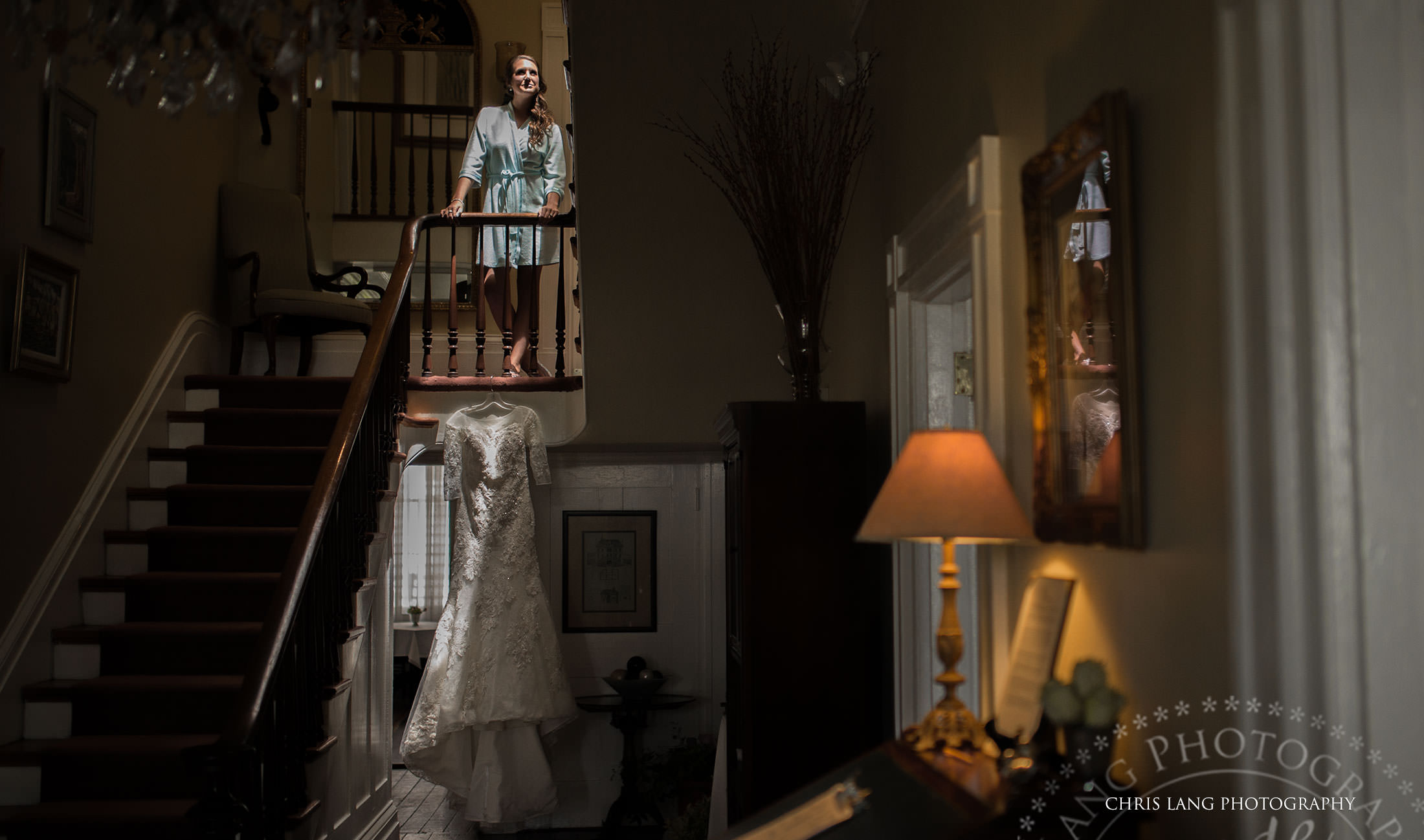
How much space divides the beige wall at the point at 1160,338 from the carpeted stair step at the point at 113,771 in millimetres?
2964

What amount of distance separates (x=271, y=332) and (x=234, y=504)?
3.74 feet

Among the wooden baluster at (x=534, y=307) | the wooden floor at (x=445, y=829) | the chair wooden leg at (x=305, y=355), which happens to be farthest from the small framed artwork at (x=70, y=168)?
the wooden floor at (x=445, y=829)

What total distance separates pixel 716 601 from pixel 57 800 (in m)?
3.31

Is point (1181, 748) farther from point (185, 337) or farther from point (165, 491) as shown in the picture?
point (185, 337)

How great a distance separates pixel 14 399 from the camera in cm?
395

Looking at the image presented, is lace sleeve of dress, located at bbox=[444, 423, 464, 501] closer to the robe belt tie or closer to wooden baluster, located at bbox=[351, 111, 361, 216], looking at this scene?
the robe belt tie

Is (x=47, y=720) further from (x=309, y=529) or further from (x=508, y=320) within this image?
(x=508, y=320)

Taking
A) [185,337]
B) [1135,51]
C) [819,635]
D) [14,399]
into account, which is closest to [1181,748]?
[1135,51]

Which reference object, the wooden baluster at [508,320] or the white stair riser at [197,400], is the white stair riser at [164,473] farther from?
the wooden baluster at [508,320]

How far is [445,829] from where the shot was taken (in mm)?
5531

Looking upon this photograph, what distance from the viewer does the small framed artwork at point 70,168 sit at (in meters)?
4.18

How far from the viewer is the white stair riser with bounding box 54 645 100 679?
163 inches

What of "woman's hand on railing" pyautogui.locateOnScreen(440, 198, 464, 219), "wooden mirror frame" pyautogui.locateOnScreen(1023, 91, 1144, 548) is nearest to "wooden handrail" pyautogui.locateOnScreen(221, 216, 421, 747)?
"woman's hand on railing" pyautogui.locateOnScreen(440, 198, 464, 219)

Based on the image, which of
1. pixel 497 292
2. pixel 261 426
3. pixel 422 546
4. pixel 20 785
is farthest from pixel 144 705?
pixel 422 546
